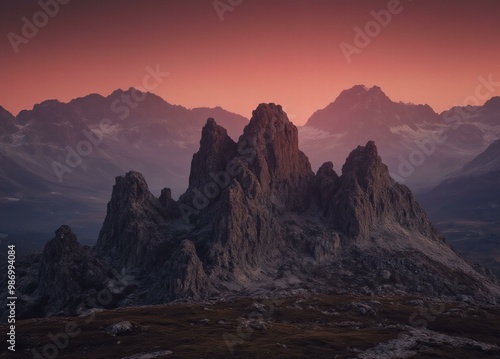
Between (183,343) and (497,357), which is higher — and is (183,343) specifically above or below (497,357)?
above

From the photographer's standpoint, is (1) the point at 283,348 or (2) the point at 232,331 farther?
(2) the point at 232,331

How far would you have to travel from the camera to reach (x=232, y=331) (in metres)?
139

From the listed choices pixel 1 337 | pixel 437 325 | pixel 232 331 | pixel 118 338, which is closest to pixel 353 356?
pixel 232 331

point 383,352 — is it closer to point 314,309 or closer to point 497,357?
point 497,357

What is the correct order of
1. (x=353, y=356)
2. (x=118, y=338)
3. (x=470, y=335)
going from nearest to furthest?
(x=353, y=356) → (x=118, y=338) → (x=470, y=335)

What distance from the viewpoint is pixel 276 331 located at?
462ft

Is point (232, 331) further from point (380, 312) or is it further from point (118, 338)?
point (380, 312)

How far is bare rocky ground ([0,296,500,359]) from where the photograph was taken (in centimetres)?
11994

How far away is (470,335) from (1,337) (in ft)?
467

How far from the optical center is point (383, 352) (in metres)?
125

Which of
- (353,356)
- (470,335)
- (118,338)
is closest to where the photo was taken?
(353,356)

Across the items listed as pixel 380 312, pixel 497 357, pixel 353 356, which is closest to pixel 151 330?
pixel 353 356

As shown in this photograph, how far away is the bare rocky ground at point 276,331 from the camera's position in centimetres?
11994

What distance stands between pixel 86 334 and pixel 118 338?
1110 cm
